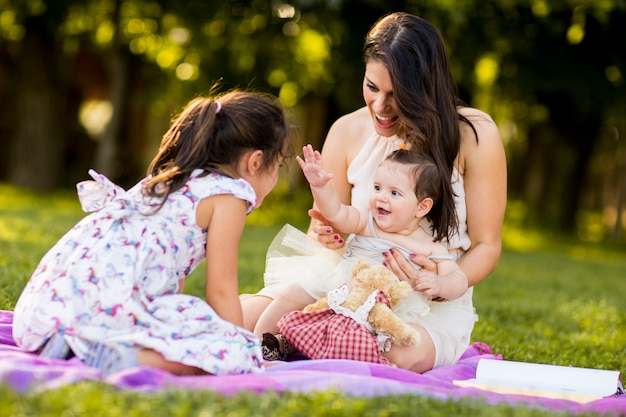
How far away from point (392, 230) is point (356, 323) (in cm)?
53

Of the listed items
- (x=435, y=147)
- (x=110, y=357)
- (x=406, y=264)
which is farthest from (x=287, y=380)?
(x=435, y=147)

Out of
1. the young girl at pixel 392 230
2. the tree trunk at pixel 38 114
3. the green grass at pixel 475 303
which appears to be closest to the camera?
the green grass at pixel 475 303

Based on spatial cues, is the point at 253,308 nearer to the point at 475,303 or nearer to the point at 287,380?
the point at 287,380

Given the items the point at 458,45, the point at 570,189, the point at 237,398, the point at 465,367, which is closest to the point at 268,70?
the point at 458,45

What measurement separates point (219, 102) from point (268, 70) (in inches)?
443

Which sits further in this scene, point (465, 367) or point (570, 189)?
point (570, 189)

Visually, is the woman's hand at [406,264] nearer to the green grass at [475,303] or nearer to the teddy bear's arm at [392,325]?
the teddy bear's arm at [392,325]

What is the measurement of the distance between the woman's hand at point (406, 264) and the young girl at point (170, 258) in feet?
2.32

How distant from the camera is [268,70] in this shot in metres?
14.7

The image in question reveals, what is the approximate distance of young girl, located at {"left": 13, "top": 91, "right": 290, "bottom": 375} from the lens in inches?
129

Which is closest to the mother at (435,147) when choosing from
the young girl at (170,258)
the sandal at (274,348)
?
the sandal at (274,348)

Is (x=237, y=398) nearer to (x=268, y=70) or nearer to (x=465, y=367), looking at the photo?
(x=465, y=367)

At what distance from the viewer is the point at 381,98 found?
423 centimetres

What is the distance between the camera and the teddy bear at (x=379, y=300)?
3.82 metres
